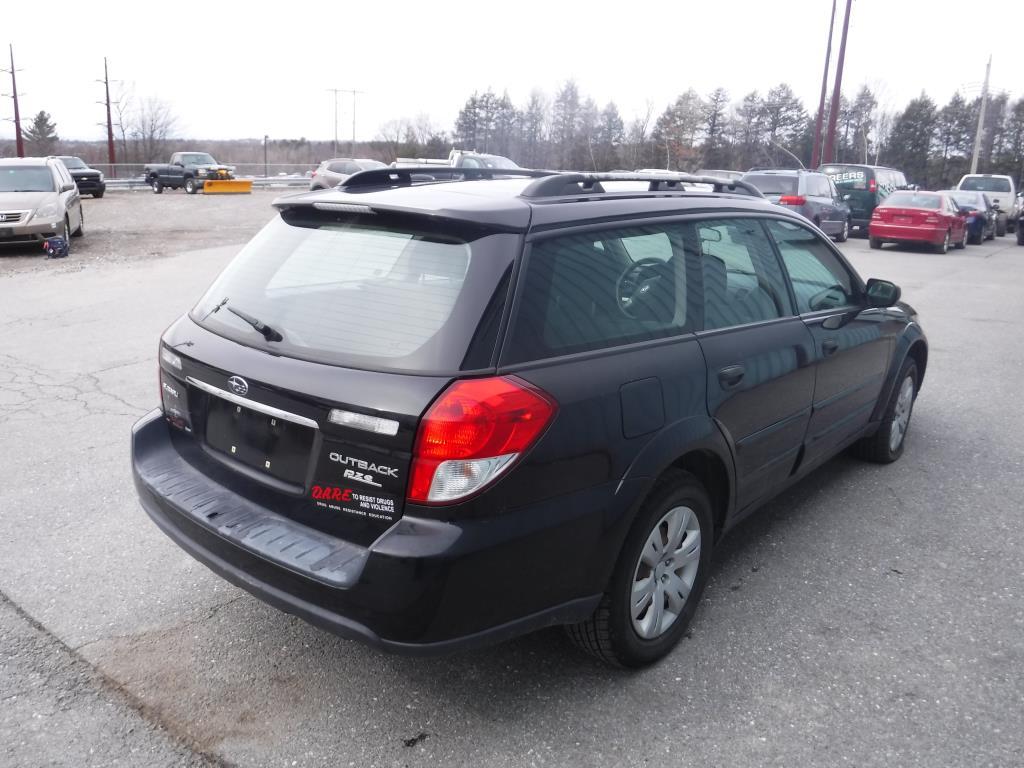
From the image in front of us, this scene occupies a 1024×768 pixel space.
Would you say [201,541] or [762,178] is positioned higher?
[762,178]

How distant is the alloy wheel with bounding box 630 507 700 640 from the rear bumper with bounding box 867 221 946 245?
778 inches

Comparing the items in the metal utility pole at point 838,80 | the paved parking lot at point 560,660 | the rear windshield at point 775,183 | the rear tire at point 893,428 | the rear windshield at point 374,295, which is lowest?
the paved parking lot at point 560,660

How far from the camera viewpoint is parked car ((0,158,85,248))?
14641 millimetres

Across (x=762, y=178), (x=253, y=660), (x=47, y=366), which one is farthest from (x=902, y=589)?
(x=762, y=178)

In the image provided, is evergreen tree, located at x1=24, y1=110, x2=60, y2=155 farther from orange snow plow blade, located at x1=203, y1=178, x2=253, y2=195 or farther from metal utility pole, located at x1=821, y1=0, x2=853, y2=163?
metal utility pole, located at x1=821, y1=0, x2=853, y2=163

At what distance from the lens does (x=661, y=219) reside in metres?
3.29

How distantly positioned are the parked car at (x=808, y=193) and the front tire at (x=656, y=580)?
661 inches

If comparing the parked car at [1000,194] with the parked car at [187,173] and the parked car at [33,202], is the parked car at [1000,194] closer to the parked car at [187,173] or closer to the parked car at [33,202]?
the parked car at [33,202]

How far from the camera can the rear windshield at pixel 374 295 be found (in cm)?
254

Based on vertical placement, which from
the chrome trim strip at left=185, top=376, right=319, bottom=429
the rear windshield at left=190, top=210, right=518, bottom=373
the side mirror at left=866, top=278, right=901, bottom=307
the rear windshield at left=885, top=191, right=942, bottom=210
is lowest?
the chrome trim strip at left=185, top=376, right=319, bottom=429

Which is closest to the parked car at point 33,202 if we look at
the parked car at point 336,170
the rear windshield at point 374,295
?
the parked car at point 336,170

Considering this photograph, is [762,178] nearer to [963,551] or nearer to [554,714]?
[963,551]

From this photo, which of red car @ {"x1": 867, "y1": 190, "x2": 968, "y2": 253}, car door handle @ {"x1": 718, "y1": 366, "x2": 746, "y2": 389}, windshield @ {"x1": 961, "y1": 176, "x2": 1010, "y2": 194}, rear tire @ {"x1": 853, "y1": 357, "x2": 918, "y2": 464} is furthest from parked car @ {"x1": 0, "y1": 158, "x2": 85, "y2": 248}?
windshield @ {"x1": 961, "y1": 176, "x2": 1010, "y2": 194}

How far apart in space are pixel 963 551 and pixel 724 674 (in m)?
1.78
